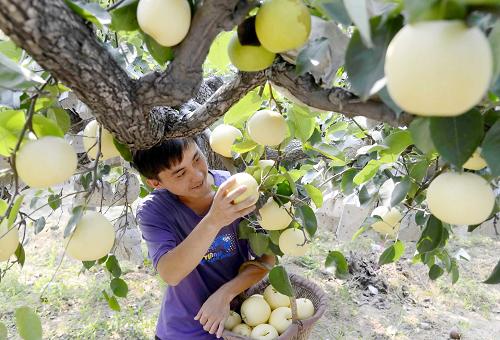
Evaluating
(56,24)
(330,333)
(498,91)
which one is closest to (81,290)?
(330,333)

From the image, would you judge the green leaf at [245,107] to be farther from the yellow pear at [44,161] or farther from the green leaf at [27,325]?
the green leaf at [27,325]

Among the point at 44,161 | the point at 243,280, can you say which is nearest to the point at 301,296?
the point at 243,280

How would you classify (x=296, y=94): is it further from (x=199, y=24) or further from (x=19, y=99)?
(x=19, y=99)

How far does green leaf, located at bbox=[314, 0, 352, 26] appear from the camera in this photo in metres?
0.37

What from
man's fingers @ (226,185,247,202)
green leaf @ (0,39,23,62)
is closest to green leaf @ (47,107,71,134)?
green leaf @ (0,39,23,62)

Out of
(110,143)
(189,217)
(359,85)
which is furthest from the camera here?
(189,217)

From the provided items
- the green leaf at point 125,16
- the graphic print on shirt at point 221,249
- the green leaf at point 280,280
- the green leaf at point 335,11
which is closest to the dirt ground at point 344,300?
the graphic print on shirt at point 221,249

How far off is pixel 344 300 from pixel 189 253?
1659mm

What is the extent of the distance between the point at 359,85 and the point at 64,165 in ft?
1.13

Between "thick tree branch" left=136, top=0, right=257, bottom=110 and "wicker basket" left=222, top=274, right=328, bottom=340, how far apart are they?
0.74m

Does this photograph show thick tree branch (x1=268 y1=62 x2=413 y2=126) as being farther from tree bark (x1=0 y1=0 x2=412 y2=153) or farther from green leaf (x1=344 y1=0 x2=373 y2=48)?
green leaf (x1=344 y1=0 x2=373 y2=48)

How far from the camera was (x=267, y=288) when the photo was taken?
1345mm

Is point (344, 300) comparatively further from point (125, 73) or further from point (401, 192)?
point (125, 73)

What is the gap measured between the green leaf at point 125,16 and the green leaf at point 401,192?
0.46 meters
